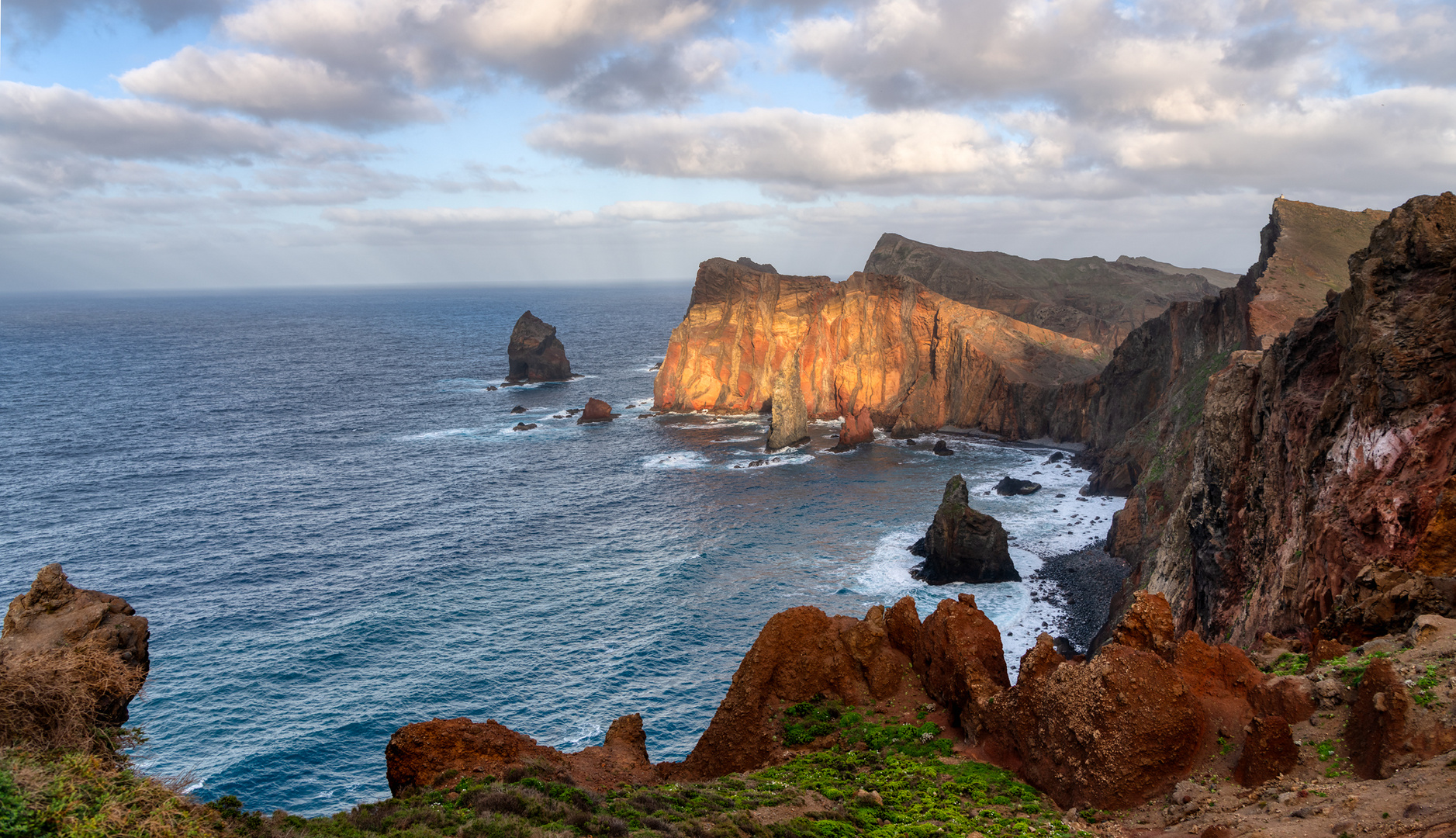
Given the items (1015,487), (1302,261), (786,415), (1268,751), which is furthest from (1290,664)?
(786,415)

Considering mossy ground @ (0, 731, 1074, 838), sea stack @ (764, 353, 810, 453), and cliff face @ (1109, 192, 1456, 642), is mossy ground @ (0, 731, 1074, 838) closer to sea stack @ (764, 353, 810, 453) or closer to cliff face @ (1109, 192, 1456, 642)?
cliff face @ (1109, 192, 1456, 642)

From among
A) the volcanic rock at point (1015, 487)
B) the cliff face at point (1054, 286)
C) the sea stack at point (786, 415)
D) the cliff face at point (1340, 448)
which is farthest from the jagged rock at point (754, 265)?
the cliff face at point (1340, 448)

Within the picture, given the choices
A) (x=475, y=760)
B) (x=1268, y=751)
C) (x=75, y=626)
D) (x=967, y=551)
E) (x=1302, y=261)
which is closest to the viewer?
(x=1268, y=751)

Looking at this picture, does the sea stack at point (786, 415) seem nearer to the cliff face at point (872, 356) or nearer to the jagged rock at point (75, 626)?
the cliff face at point (872, 356)

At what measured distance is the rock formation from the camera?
1491 cm

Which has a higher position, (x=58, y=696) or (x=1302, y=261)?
(x=1302, y=261)

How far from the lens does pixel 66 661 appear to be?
16125 millimetres

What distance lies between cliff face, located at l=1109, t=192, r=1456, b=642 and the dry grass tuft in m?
29.0

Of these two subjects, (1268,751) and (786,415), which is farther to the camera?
(786,415)

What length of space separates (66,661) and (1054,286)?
18975cm

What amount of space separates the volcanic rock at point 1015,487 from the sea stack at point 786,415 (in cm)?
2808

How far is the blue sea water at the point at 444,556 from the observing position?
42875mm

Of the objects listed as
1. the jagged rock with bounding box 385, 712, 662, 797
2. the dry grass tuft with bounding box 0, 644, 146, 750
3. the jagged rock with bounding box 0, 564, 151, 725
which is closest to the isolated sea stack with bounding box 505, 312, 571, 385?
the jagged rock with bounding box 385, 712, 662, 797

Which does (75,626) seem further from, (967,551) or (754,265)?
(754,265)
